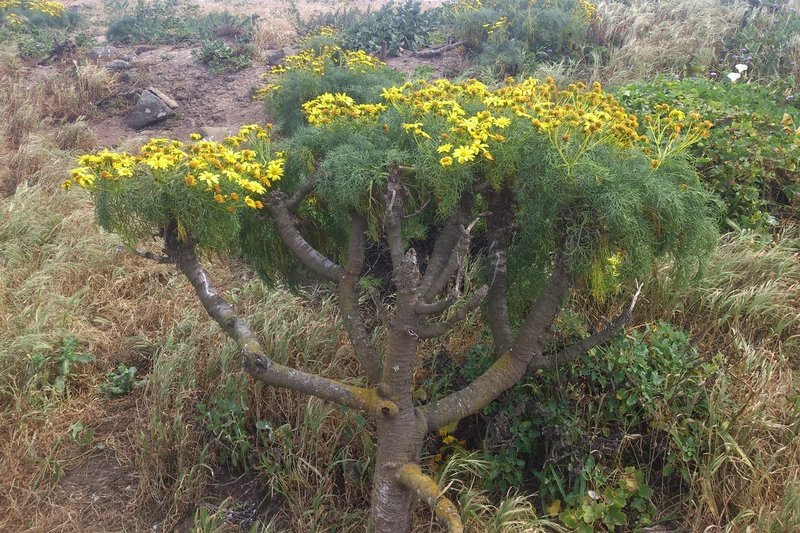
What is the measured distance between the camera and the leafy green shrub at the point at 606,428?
279cm

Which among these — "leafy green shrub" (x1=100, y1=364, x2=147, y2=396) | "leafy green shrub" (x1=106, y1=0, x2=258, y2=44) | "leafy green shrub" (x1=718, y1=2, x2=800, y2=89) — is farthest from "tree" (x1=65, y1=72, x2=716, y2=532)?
"leafy green shrub" (x1=106, y1=0, x2=258, y2=44)

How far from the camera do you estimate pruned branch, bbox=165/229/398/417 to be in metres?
2.33

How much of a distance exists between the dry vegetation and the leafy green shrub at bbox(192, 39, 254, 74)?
452 cm

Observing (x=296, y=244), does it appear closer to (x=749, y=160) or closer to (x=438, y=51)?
(x=749, y=160)

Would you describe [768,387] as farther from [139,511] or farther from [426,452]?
[139,511]

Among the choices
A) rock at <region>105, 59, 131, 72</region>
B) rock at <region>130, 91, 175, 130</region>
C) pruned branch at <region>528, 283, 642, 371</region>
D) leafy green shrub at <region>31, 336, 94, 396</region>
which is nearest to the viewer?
pruned branch at <region>528, 283, 642, 371</region>

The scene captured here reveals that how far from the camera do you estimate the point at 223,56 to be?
866 centimetres

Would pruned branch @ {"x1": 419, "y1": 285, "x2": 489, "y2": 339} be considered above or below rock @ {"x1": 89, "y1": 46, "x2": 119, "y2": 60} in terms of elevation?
above

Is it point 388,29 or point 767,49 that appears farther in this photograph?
point 388,29

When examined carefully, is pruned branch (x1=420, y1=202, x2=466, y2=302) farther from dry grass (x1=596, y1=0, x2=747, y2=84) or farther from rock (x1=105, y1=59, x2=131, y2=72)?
rock (x1=105, y1=59, x2=131, y2=72)

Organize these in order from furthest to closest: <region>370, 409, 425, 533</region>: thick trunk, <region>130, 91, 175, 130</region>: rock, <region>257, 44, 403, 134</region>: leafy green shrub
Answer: <region>130, 91, 175, 130</region>: rock < <region>257, 44, 403, 134</region>: leafy green shrub < <region>370, 409, 425, 533</region>: thick trunk

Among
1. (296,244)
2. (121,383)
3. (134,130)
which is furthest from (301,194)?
(134,130)

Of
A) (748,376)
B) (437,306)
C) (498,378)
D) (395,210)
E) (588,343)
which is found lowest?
(748,376)

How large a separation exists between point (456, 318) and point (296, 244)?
74 cm
